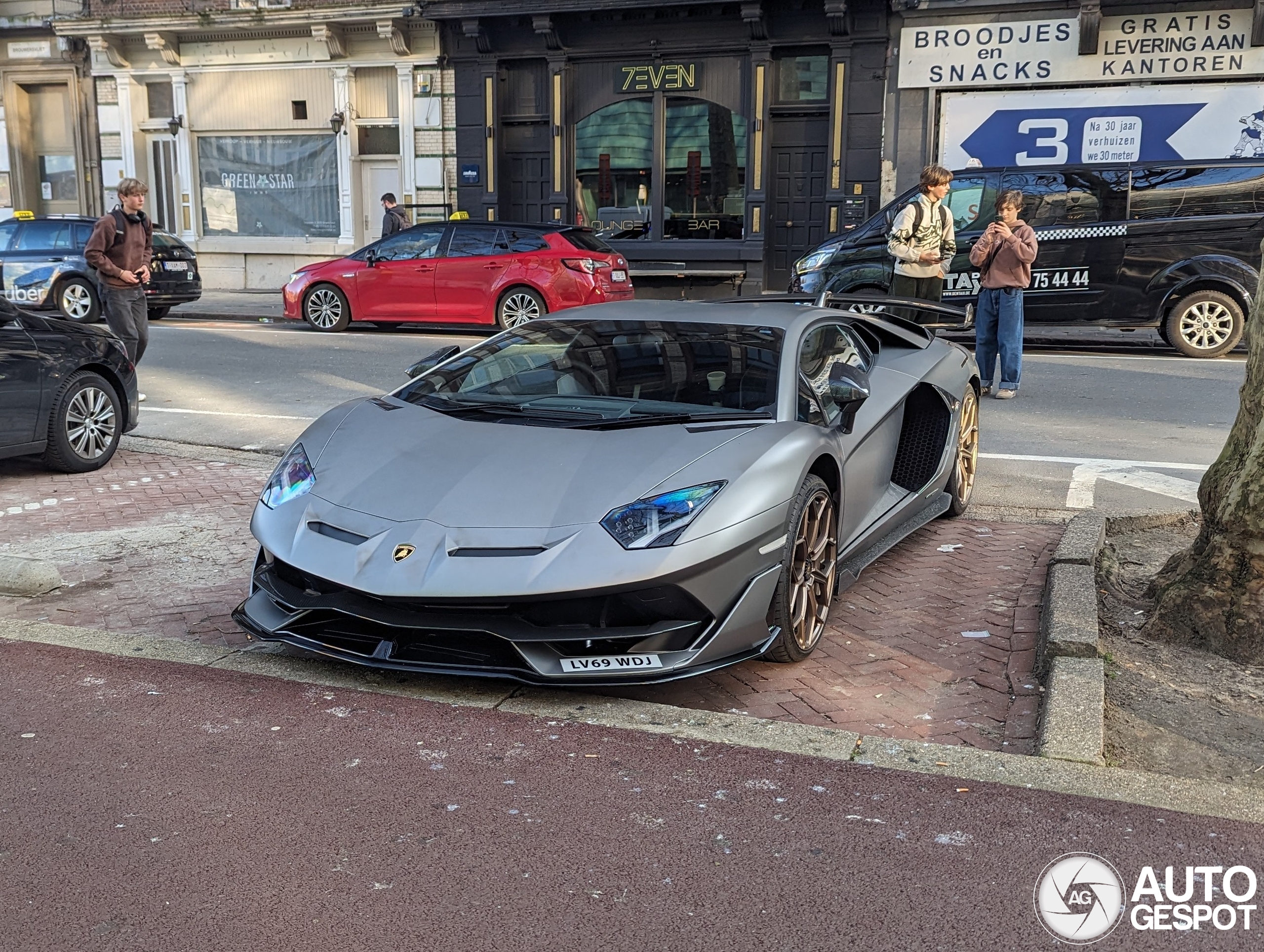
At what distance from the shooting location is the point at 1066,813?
339 centimetres

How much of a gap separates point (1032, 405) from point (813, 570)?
262 inches

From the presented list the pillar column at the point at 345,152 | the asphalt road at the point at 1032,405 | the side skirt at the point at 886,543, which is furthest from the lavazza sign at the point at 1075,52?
the side skirt at the point at 886,543

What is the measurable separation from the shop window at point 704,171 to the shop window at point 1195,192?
8312 millimetres

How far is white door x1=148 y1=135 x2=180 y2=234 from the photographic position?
84.0 ft

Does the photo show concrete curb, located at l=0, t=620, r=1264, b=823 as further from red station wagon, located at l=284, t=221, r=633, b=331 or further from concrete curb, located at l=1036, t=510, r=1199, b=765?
red station wagon, located at l=284, t=221, r=633, b=331

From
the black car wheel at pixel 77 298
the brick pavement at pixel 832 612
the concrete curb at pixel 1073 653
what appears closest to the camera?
the concrete curb at pixel 1073 653

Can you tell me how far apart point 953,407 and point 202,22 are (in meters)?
21.8

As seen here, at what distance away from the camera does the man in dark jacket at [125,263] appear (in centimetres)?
1032

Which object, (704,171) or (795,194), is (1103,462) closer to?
(795,194)

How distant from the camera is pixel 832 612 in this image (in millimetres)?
5348

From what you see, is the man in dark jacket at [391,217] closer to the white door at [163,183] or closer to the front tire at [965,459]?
the white door at [163,183]

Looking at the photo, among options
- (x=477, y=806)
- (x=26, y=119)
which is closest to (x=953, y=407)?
(x=477, y=806)

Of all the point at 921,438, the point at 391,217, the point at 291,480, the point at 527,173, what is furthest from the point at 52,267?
the point at 921,438

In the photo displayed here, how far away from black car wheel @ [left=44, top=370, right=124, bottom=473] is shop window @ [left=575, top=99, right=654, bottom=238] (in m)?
14.7
